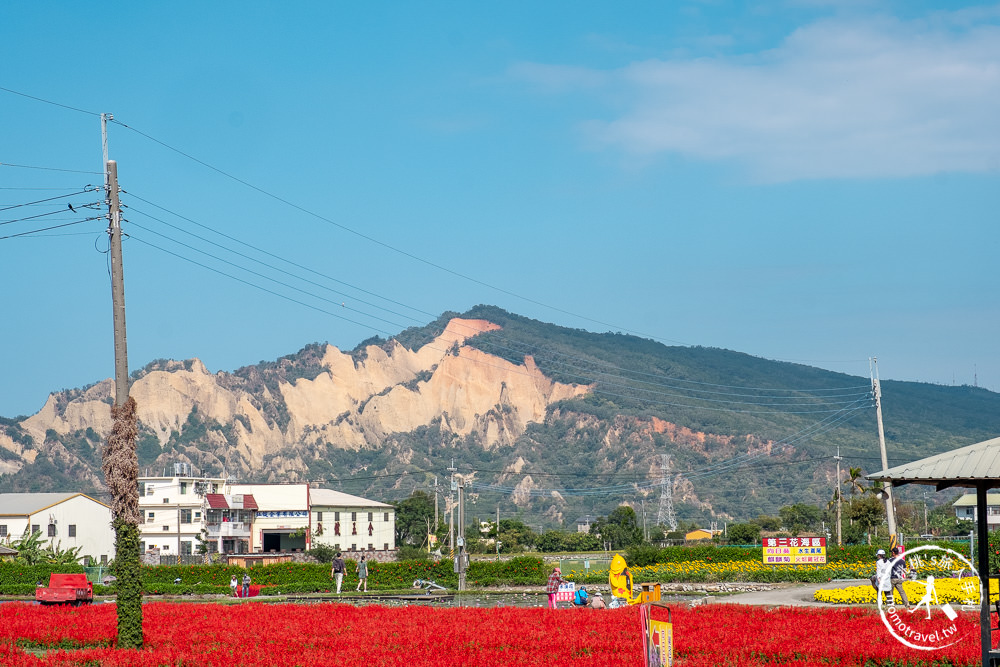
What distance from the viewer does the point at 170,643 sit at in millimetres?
21938

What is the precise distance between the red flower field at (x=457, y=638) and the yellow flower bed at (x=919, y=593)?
265 cm

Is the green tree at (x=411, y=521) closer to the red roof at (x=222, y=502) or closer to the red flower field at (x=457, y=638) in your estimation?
the red roof at (x=222, y=502)

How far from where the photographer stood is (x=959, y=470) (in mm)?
13953

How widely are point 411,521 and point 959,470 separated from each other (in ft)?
398

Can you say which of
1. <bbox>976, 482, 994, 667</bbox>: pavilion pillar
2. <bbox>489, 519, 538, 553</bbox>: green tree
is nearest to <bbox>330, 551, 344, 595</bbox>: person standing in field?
<bbox>976, 482, 994, 667</bbox>: pavilion pillar

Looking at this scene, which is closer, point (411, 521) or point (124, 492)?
point (124, 492)

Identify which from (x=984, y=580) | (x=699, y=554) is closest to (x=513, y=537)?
(x=699, y=554)

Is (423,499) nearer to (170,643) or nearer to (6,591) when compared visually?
(6,591)

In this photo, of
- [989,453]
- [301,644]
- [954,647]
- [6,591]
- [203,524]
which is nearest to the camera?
[989,453]

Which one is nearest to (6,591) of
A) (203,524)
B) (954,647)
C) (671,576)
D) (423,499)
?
(671,576)

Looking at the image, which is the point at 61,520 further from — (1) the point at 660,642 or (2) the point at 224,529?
(1) the point at 660,642

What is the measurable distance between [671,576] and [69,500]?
72.3 meters

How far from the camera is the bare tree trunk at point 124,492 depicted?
23.3 m

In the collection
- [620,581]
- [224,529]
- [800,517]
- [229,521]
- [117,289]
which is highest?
[117,289]
